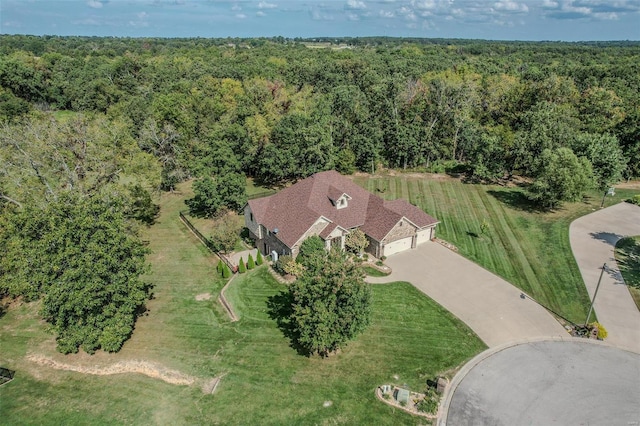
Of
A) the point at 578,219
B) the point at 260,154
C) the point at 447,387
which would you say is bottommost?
the point at 447,387

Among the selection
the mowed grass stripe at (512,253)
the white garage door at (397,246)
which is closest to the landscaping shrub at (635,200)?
the mowed grass stripe at (512,253)

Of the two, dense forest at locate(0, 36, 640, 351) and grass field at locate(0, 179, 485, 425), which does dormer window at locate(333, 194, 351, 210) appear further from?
dense forest at locate(0, 36, 640, 351)

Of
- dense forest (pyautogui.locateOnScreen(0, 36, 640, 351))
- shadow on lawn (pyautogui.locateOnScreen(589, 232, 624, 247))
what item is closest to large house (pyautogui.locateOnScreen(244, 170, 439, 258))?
→ dense forest (pyautogui.locateOnScreen(0, 36, 640, 351))

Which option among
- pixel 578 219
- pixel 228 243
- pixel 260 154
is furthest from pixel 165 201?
pixel 578 219

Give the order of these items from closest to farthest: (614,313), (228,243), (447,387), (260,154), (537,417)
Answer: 1. (537,417)
2. (447,387)
3. (614,313)
4. (228,243)
5. (260,154)

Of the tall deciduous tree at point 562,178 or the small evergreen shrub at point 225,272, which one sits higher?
the tall deciduous tree at point 562,178

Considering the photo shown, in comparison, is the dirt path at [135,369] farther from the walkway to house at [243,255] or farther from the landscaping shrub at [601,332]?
the landscaping shrub at [601,332]

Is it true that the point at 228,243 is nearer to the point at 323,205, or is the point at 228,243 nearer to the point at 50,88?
the point at 323,205
